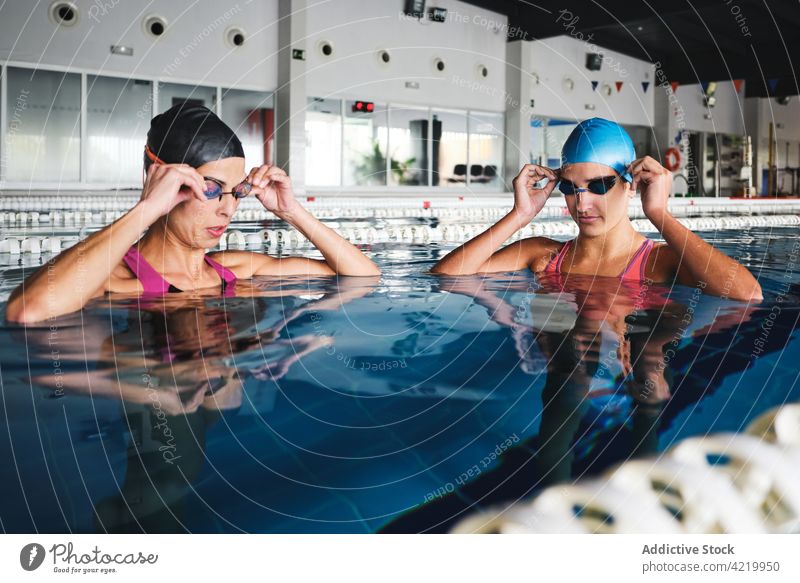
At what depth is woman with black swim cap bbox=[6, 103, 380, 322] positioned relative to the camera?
2107mm

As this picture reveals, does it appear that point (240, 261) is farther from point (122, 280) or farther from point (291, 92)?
point (291, 92)

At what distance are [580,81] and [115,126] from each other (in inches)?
460

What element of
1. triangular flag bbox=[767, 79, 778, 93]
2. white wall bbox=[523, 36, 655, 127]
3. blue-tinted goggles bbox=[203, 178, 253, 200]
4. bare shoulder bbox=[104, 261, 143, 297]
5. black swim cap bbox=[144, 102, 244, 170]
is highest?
triangular flag bbox=[767, 79, 778, 93]

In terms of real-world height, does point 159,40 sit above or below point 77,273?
above

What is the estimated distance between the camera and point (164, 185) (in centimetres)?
210

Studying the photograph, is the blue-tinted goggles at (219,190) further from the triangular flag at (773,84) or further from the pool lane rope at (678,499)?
the triangular flag at (773,84)

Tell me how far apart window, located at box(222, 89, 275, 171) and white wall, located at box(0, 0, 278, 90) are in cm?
36

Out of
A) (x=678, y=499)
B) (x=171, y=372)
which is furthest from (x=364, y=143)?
(x=678, y=499)

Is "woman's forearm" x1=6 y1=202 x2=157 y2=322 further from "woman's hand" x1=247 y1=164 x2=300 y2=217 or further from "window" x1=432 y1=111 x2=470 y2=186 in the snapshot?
"window" x1=432 y1=111 x2=470 y2=186

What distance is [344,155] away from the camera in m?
14.9

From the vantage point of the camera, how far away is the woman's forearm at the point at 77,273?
81.7 inches

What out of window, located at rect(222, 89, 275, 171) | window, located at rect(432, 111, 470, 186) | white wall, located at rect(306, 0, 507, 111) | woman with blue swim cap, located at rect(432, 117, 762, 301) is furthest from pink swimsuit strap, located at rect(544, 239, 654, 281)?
window, located at rect(432, 111, 470, 186)
